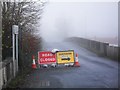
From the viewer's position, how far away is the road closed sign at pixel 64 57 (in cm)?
1617

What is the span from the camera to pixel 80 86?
9930mm

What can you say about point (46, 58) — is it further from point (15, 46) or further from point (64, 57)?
point (15, 46)

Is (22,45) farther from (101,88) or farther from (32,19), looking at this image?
(101,88)

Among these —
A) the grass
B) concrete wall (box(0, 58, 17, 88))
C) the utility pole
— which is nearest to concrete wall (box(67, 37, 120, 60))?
the grass

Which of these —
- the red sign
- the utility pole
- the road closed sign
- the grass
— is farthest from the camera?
the road closed sign

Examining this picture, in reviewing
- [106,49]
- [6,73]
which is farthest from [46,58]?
[106,49]

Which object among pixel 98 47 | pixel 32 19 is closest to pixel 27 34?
pixel 32 19

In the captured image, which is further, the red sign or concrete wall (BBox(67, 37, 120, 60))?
concrete wall (BBox(67, 37, 120, 60))

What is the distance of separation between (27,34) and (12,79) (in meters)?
5.10

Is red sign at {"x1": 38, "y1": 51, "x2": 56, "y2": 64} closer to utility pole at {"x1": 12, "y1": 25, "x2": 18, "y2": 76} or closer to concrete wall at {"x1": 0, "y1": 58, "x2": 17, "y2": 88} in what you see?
utility pole at {"x1": 12, "y1": 25, "x2": 18, "y2": 76}

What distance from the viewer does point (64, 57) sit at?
16.2 meters

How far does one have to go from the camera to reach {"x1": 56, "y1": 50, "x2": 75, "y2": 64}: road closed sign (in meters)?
16.2

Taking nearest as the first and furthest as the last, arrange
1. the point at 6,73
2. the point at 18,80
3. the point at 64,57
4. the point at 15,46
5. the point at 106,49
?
the point at 6,73
the point at 18,80
the point at 15,46
the point at 64,57
the point at 106,49

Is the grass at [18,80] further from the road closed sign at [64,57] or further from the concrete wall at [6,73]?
the road closed sign at [64,57]
